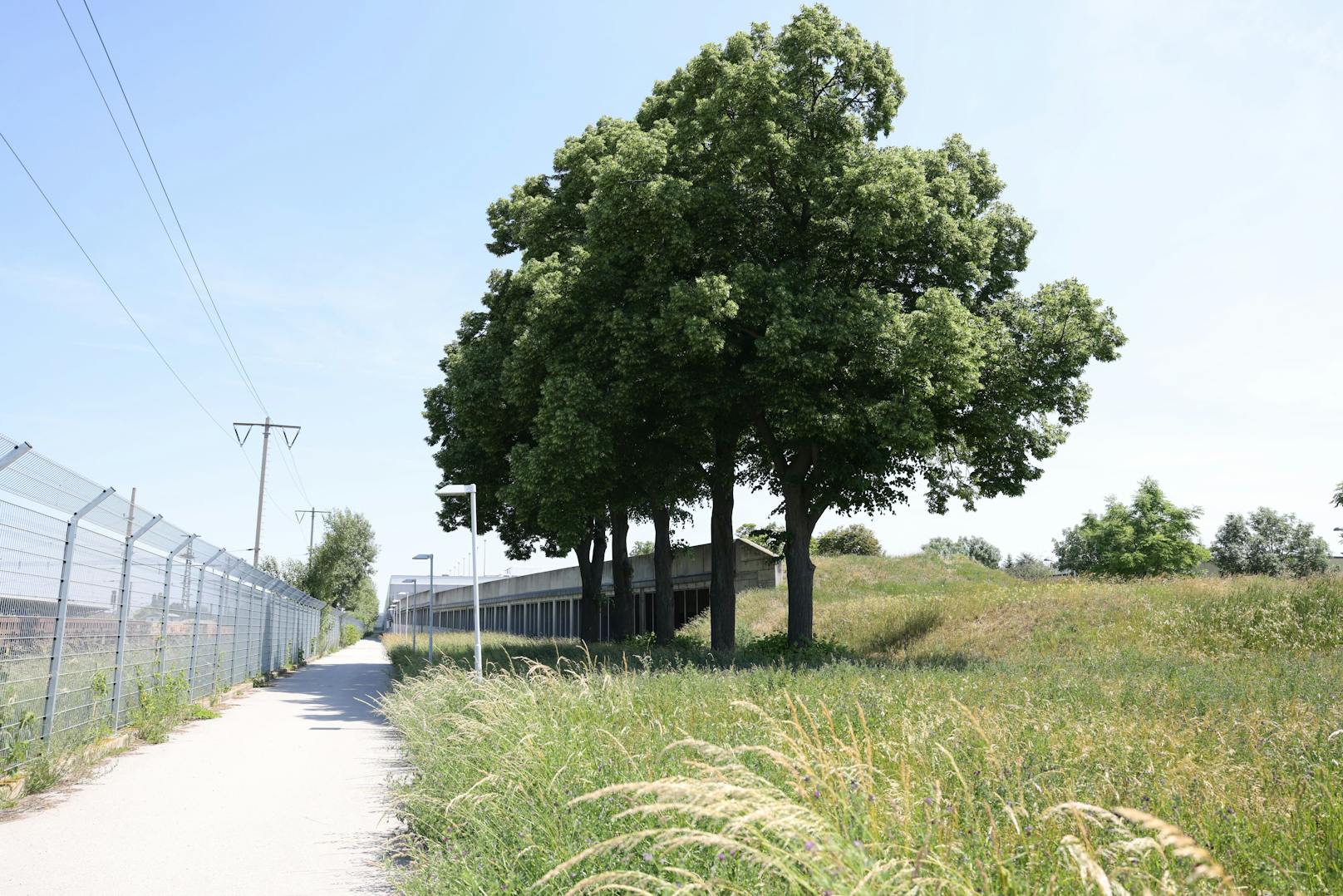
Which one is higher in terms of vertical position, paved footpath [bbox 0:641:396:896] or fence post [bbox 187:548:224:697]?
fence post [bbox 187:548:224:697]

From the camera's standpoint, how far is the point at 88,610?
11484 mm

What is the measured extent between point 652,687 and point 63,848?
5.87 metres

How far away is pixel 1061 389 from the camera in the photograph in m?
21.1

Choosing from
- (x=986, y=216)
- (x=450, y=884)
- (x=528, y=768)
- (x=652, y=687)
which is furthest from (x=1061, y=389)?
(x=450, y=884)

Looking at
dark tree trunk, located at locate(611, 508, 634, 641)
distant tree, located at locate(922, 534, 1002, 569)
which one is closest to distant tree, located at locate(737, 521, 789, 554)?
dark tree trunk, located at locate(611, 508, 634, 641)

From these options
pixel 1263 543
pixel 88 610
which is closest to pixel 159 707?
pixel 88 610

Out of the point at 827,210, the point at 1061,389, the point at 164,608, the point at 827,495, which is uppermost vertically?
the point at 827,210

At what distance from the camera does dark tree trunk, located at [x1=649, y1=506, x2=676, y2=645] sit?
27.5 metres

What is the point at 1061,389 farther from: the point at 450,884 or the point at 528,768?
the point at 450,884

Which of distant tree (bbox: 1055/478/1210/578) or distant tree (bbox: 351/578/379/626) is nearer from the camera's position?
distant tree (bbox: 1055/478/1210/578)

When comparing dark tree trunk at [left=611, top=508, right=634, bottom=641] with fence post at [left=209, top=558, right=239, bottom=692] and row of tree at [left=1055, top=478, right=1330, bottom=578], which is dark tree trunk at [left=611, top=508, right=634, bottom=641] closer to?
fence post at [left=209, top=558, right=239, bottom=692]

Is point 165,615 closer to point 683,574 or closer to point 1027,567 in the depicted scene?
point 683,574

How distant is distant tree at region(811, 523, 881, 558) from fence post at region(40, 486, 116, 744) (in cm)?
5618

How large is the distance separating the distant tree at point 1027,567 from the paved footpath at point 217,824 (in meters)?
75.8
